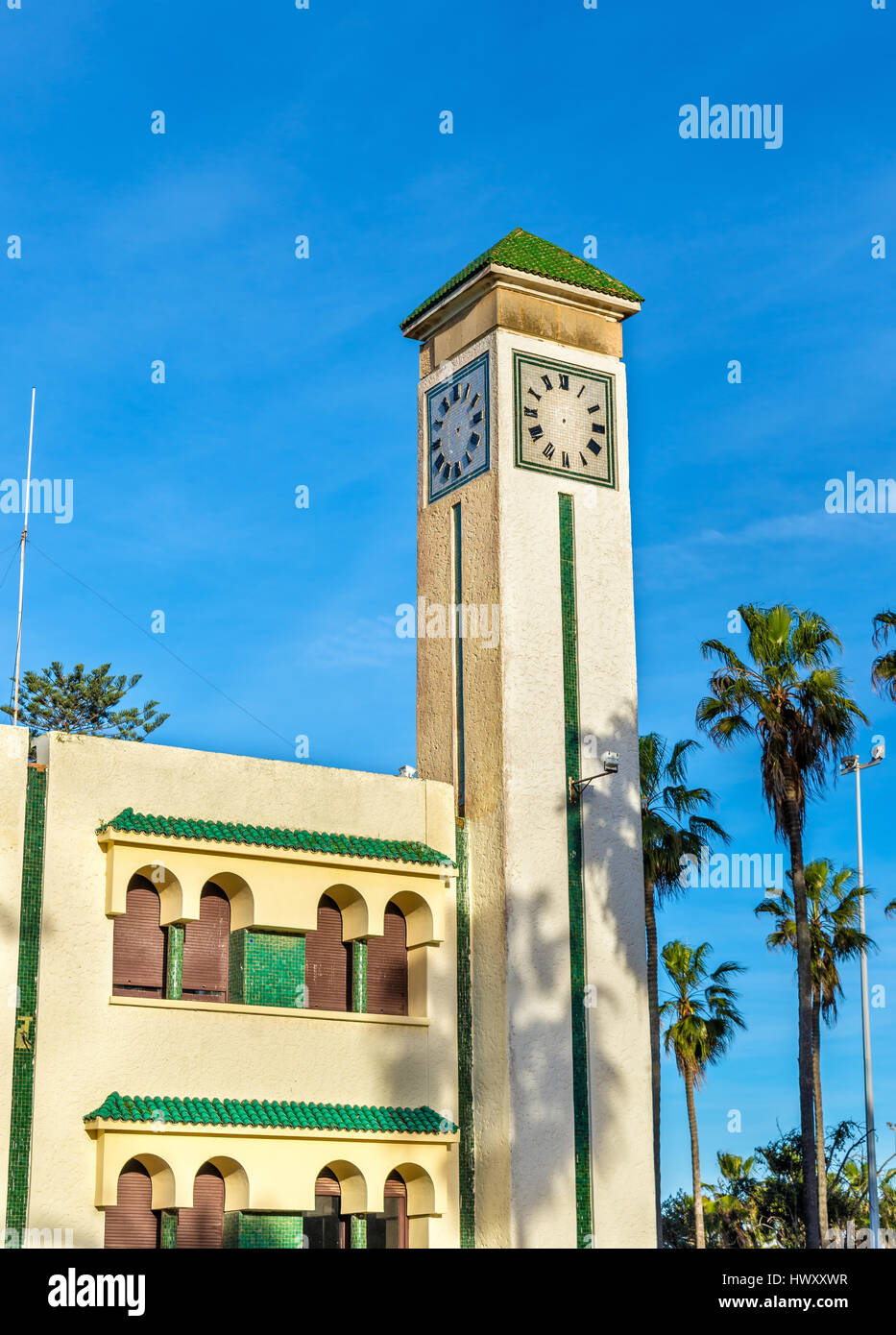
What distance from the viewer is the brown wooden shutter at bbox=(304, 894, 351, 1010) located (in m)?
23.9

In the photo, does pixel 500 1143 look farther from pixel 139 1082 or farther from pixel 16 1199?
pixel 16 1199

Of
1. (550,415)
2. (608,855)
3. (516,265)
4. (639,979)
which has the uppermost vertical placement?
(516,265)

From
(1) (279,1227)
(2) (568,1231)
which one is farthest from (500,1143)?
(1) (279,1227)

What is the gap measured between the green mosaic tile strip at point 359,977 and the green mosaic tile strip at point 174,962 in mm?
2660

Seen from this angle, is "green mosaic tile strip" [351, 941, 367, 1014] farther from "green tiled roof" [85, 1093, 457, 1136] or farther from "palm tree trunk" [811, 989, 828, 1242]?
"palm tree trunk" [811, 989, 828, 1242]

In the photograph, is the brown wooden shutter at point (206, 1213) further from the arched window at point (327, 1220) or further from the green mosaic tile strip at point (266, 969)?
the green mosaic tile strip at point (266, 969)

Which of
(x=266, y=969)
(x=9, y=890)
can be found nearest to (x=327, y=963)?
(x=266, y=969)

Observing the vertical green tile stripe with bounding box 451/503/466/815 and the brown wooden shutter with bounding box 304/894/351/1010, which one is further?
the vertical green tile stripe with bounding box 451/503/466/815

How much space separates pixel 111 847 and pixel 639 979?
27.1ft

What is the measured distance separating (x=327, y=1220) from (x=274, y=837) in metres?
5.09

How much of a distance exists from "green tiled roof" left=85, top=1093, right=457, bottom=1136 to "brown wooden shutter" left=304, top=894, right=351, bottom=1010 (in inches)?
58.3

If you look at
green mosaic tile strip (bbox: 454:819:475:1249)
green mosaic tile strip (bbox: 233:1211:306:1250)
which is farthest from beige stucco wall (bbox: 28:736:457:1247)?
green mosaic tile strip (bbox: 233:1211:306:1250)

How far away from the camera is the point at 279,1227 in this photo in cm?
2239
